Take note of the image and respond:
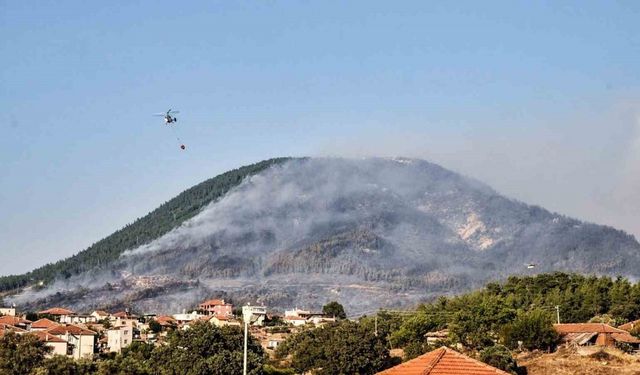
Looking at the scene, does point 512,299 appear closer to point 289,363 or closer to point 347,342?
point 289,363

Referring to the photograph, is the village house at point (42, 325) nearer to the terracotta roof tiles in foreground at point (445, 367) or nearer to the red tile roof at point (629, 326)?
the red tile roof at point (629, 326)

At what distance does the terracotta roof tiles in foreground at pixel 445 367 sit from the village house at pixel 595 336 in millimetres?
48830

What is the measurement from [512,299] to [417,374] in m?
83.4

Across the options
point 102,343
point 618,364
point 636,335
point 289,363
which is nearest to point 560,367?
point 618,364

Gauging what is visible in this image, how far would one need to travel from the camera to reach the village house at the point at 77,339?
97375 mm

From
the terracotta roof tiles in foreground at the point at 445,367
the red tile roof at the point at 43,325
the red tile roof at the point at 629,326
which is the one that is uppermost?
the terracotta roof tiles in foreground at the point at 445,367

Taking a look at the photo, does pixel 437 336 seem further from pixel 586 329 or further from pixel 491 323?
pixel 586 329

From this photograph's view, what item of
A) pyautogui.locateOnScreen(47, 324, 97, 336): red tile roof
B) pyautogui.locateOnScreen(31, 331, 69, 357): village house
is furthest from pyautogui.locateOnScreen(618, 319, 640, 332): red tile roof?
pyautogui.locateOnScreen(47, 324, 97, 336): red tile roof

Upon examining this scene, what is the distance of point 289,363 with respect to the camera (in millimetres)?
84562

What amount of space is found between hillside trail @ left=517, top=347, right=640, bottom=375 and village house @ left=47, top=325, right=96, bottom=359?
51168mm

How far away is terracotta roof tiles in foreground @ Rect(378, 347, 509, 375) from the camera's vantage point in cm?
2852

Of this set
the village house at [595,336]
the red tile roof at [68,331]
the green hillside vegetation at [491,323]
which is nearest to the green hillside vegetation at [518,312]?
the green hillside vegetation at [491,323]

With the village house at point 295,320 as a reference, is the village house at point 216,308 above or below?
above

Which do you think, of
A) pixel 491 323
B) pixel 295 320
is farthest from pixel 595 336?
pixel 295 320
